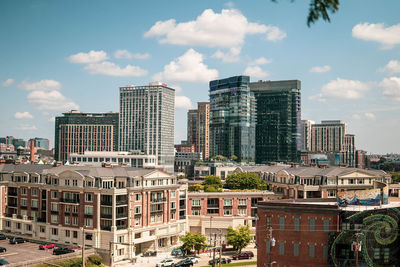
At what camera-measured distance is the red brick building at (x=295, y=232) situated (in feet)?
210

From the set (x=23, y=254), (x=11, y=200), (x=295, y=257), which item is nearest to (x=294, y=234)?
(x=295, y=257)

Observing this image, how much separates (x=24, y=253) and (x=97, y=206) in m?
17.5

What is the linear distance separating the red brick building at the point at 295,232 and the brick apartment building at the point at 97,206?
30.4 meters

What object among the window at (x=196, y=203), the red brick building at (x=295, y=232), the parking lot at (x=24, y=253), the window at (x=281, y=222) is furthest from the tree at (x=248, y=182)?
the window at (x=281, y=222)

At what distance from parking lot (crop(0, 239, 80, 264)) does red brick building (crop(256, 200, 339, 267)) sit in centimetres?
3942

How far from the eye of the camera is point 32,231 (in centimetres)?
10612

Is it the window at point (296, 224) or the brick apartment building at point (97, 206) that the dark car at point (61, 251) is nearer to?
the brick apartment building at point (97, 206)

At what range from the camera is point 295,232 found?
6594 centimetres

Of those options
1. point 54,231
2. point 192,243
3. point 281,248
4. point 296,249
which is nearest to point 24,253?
point 54,231

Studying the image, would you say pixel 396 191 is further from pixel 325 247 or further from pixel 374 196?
pixel 325 247

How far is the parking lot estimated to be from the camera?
8462cm

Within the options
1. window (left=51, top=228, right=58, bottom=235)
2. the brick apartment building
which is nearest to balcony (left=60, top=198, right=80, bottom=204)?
the brick apartment building

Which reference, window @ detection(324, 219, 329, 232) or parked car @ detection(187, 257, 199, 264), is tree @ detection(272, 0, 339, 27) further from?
parked car @ detection(187, 257, 199, 264)

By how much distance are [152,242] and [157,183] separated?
13890mm
